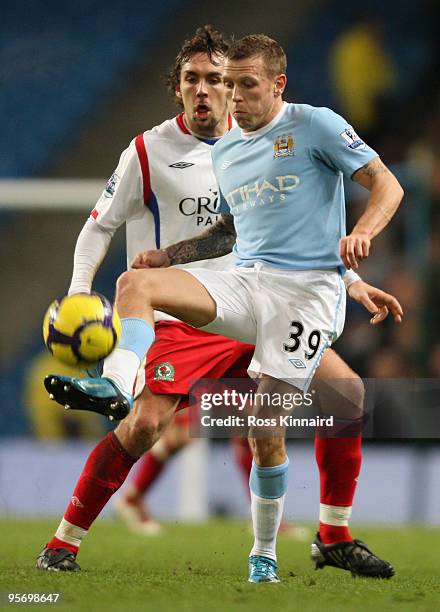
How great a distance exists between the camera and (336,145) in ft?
13.8

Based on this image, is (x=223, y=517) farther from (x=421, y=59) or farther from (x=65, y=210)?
(x=421, y=59)

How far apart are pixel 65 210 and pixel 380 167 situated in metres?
4.52

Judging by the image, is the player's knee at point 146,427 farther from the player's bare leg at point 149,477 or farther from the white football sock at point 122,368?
the player's bare leg at point 149,477

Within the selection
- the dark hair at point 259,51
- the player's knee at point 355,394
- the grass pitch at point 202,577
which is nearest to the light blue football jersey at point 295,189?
the dark hair at point 259,51

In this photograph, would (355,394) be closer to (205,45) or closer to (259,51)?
(259,51)

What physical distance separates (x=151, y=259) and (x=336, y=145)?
0.86m

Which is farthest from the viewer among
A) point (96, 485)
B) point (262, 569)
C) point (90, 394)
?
point (96, 485)

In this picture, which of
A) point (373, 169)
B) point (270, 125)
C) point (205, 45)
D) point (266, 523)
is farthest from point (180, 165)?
point (266, 523)

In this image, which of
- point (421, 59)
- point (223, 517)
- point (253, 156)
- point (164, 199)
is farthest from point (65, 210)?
point (421, 59)

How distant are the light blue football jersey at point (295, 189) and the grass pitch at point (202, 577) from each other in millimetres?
1201

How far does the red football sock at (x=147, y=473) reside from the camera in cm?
704

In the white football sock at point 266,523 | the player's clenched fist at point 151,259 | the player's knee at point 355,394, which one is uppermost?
the player's clenched fist at point 151,259

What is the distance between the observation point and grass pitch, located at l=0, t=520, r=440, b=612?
3.55 meters

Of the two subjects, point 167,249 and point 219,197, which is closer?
point 167,249
